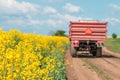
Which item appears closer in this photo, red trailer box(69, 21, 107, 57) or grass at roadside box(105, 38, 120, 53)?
Answer: red trailer box(69, 21, 107, 57)

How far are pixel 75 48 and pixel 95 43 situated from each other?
157 cm

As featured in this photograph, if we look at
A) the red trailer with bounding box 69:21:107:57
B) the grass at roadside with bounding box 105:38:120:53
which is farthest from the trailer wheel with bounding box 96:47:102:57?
the grass at roadside with bounding box 105:38:120:53

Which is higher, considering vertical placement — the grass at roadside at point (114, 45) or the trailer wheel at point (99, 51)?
the grass at roadside at point (114, 45)

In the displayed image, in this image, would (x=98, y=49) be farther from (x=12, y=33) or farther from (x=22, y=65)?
(x=22, y=65)

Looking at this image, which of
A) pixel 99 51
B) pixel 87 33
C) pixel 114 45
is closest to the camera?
pixel 87 33

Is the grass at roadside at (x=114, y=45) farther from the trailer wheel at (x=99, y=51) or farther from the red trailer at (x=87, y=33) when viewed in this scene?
the red trailer at (x=87, y=33)

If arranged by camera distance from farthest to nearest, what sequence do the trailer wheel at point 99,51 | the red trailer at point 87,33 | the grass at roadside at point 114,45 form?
the grass at roadside at point 114,45, the trailer wheel at point 99,51, the red trailer at point 87,33

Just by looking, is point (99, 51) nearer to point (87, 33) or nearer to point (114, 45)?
point (87, 33)

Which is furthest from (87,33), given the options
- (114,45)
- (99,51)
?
(114,45)

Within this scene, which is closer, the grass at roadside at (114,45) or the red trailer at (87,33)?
the red trailer at (87,33)

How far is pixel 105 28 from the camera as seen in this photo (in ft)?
106

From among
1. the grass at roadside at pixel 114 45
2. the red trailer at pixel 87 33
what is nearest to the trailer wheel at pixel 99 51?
the red trailer at pixel 87 33

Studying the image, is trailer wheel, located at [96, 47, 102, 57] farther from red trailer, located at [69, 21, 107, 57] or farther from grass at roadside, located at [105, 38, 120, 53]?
grass at roadside, located at [105, 38, 120, 53]

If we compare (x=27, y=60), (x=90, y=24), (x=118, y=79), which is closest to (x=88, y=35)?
(x=90, y=24)
